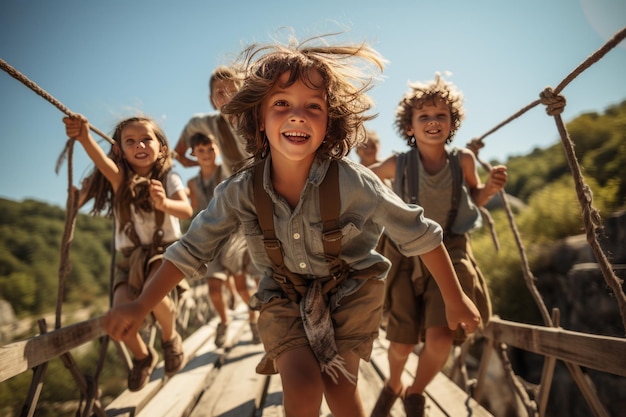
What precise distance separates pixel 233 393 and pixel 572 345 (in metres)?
2.04

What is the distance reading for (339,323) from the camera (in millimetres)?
1632

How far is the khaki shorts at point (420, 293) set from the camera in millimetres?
2176

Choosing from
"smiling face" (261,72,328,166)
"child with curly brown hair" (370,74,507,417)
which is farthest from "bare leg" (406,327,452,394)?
"smiling face" (261,72,328,166)

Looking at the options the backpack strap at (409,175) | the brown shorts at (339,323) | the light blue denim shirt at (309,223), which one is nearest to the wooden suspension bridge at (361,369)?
the backpack strap at (409,175)

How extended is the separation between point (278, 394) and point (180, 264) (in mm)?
1573

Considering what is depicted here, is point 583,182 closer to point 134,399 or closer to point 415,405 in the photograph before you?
point 415,405

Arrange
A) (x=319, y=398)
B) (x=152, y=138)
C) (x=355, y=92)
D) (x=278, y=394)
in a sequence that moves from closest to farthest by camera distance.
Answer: (x=319, y=398) < (x=355, y=92) < (x=152, y=138) < (x=278, y=394)

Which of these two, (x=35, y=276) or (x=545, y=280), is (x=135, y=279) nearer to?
(x=545, y=280)

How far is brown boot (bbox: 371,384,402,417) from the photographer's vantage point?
2.16 metres

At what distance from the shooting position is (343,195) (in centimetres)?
156

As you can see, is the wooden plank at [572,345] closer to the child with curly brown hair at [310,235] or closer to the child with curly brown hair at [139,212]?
the child with curly brown hair at [310,235]

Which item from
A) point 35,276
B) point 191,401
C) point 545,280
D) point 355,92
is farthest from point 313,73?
point 35,276

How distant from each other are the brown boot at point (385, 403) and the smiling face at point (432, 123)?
145 centimetres

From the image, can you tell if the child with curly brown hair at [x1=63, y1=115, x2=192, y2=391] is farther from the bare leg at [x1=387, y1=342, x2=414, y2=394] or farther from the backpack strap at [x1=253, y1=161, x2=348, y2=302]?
the bare leg at [x1=387, y1=342, x2=414, y2=394]
